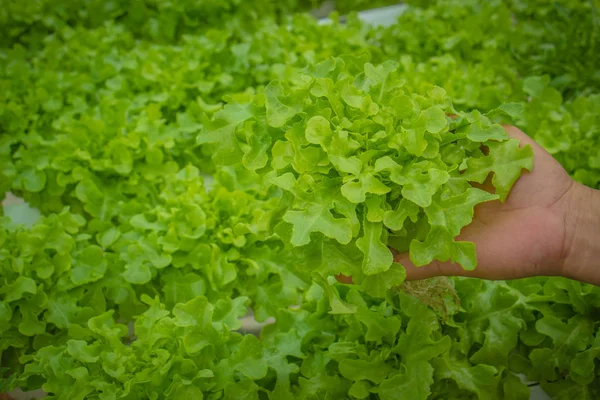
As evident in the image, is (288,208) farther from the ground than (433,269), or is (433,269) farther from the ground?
(288,208)

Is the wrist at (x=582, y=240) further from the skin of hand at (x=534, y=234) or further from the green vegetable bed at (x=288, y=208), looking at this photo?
the green vegetable bed at (x=288, y=208)

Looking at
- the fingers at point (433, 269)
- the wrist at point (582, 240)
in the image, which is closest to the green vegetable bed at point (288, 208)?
the fingers at point (433, 269)

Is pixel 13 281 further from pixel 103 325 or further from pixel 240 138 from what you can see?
pixel 240 138

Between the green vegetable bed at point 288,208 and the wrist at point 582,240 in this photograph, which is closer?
the green vegetable bed at point 288,208

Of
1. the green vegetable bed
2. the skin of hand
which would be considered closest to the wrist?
the skin of hand

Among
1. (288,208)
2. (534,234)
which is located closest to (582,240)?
(534,234)

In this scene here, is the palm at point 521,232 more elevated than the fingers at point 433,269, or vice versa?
the palm at point 521,232

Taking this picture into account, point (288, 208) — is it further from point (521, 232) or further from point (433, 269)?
point (521, 232)

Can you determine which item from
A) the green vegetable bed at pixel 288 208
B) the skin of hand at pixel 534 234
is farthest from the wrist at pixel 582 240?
the green vegetable bed at pixel 288 208
